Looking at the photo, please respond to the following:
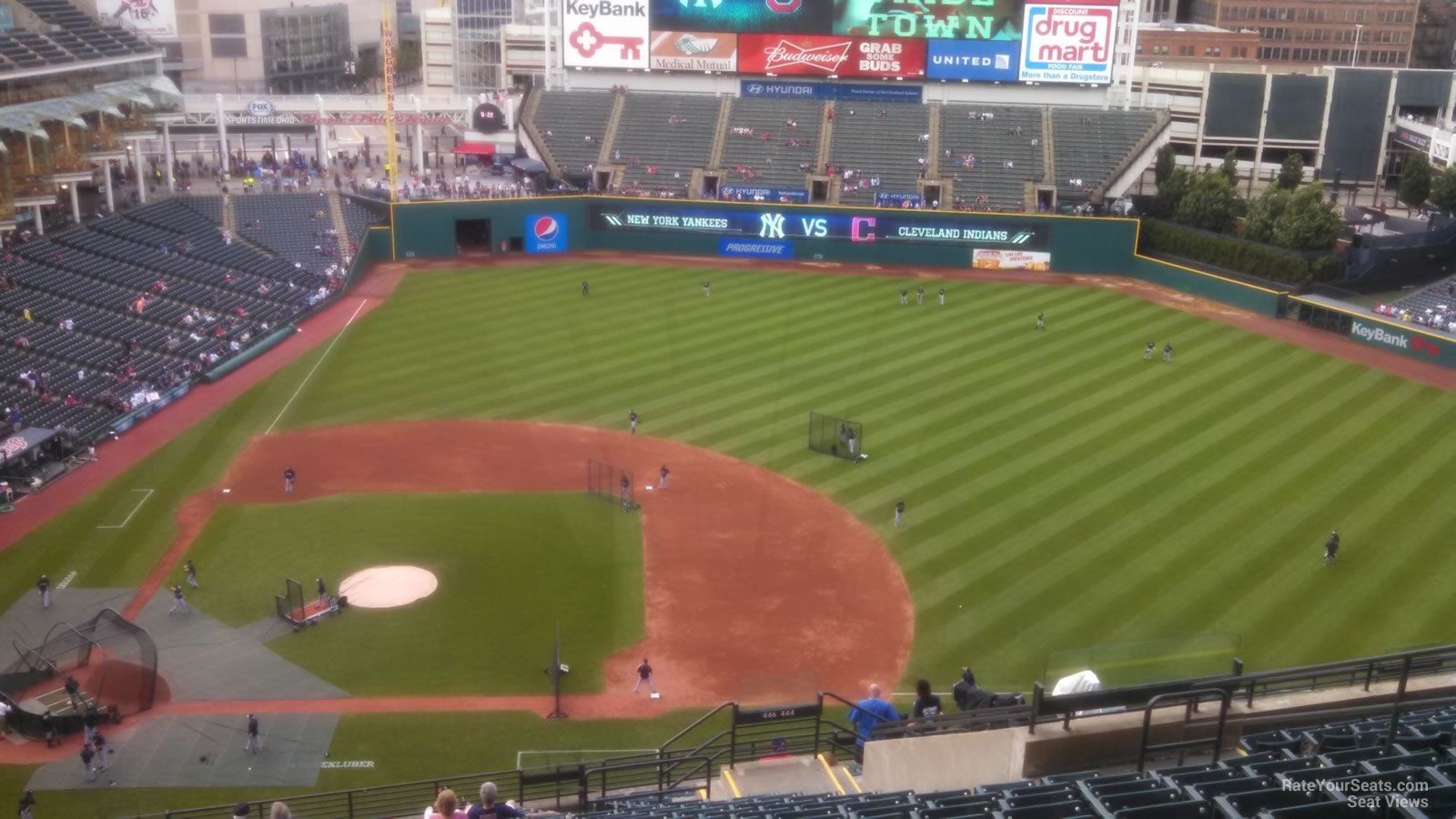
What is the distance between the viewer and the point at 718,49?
222 feet

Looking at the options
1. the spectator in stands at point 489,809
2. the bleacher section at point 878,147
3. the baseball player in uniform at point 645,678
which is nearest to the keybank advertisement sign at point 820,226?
the bleacher section at point 878,147

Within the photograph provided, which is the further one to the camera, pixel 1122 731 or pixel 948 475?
pixel 948 475

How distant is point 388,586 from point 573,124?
43665 millimetres

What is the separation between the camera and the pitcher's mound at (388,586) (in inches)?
Result: 1081

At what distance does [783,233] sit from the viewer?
202ft

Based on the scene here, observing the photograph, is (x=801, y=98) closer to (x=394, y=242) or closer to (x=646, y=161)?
(x=646, y=161)

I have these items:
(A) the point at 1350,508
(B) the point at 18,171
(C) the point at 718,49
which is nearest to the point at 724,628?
(A) the point at 1350,508

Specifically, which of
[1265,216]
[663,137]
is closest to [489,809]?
[1265,216]

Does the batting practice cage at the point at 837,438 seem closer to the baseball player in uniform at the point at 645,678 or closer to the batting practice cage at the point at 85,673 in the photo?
the baseball player in uniform at the point at 645,678

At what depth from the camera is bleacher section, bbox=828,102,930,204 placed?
209 ft

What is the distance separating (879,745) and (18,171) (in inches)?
1709

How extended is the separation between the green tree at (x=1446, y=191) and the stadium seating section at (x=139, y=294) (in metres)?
50.3

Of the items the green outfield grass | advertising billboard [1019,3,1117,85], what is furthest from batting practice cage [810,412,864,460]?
advertising billboard [1019,3,1117,85]

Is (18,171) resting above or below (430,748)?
above
